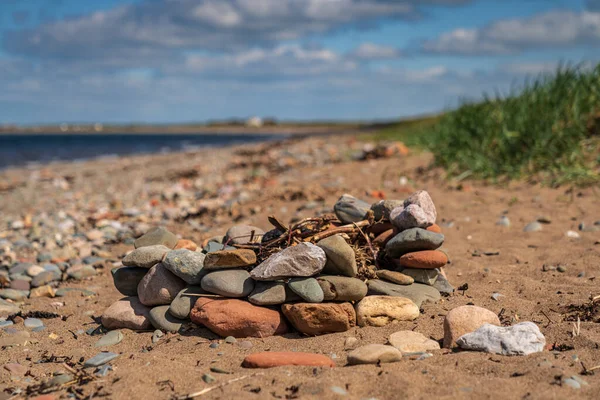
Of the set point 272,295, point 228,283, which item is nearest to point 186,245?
point 228,283

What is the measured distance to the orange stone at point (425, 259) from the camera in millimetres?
3828

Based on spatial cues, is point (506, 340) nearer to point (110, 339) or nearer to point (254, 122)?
point (110, 339)

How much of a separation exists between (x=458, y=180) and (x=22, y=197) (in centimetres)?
919

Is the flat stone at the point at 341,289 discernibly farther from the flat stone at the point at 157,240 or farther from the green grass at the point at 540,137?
the green grass at the point at 540,137

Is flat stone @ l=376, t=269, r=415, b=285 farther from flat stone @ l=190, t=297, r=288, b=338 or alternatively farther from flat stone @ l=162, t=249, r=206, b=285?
flat stone @ l=162, t=249, r=206, b=285

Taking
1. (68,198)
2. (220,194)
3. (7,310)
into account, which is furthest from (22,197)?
(7,310)

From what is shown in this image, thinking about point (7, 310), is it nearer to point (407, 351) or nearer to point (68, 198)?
point (407, 351)

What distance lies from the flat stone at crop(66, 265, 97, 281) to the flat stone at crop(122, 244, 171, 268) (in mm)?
1427

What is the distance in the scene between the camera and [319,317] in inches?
133

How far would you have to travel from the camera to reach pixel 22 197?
→ 38.1 ft

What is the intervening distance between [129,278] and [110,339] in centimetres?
62

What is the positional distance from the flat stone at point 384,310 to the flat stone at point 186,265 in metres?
1.12

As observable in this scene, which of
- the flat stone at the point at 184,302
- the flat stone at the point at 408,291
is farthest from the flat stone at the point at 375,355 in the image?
the flat stone at the point at 184,302

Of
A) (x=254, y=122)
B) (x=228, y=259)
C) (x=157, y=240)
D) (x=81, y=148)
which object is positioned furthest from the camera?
(x=254, y=122)
